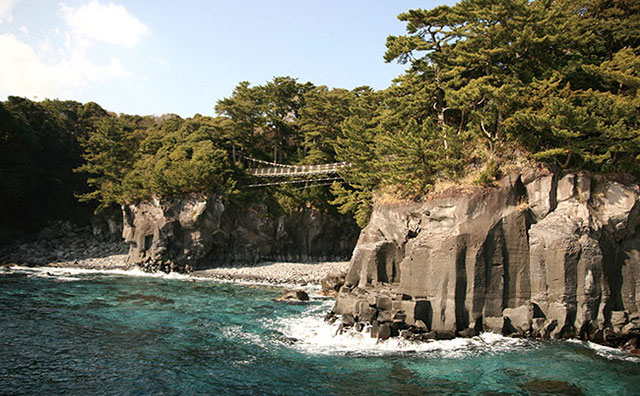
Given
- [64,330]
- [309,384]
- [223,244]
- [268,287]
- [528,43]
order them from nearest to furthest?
[309,384] < [64,330] < [528,43] < [268,287] < [223,244]

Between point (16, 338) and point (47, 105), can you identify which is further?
point (47, 105)

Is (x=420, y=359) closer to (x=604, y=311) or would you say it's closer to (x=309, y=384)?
(x=309, y=384)

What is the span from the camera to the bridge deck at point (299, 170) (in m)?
38.2

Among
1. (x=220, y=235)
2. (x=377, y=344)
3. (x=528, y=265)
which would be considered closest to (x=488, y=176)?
(x=528, y=265)

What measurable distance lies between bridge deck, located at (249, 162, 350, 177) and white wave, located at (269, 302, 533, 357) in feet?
67.3

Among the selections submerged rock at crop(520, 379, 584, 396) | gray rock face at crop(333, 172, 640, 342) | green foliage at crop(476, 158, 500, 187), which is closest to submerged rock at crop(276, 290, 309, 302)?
gray rock face at crop(333, 172, 640, 342)

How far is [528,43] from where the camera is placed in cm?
2053

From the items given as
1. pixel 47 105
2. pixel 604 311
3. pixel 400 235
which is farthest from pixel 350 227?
pixel 47 105

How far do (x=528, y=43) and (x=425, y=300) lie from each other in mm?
14549

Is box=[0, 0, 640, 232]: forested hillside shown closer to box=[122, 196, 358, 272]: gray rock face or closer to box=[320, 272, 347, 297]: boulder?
box=[122, 196, 358, 272]: gray rock face

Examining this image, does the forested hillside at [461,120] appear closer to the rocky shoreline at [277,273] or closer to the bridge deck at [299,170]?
the bridge deck at [299,170]

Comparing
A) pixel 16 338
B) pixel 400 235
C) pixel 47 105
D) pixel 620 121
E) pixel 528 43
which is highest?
pixel 47 105

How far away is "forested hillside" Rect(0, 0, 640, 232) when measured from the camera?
18.2 metres

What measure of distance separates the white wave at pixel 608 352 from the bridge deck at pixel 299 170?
2388 cm
